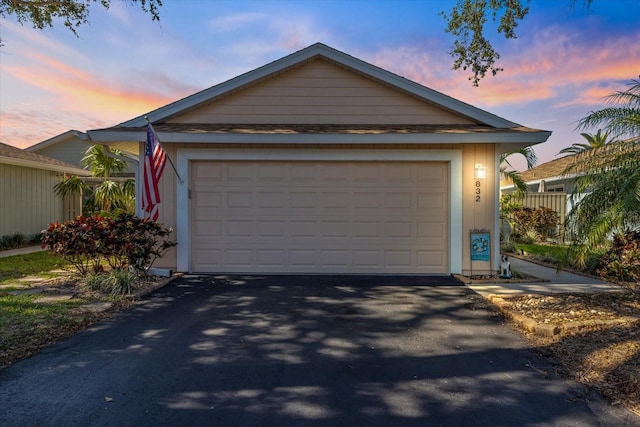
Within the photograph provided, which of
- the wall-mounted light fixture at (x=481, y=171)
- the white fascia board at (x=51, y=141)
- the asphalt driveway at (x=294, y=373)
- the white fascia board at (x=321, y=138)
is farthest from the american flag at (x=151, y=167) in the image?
the white fascia board at (x=51, y=141)

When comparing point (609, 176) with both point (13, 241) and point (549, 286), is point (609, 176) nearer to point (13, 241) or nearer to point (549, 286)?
point (549, 286)

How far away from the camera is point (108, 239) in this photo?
6.65 metres

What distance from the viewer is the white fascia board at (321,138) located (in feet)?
24.0

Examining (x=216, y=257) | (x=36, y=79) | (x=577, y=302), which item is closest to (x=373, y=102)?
(x=216, y=257)

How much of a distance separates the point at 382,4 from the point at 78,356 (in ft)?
32.3

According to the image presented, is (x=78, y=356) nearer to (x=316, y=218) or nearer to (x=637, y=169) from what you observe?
(x=316, y=218)

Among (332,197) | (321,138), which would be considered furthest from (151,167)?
(332,197)

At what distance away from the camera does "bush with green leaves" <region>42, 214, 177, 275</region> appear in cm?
665

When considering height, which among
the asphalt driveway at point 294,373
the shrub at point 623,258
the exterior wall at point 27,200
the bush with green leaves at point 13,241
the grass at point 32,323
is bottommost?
the asphalt driveway at point 294,373

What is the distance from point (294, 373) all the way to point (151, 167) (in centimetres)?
490

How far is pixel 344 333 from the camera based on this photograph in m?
4.50

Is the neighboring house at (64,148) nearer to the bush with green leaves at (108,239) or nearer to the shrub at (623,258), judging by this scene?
the bush with green leaves at (108,239)

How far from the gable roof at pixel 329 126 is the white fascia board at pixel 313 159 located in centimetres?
36

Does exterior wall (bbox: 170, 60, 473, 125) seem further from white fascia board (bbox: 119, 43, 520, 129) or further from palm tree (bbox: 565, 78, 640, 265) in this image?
palm tree (bbox: 565, 78, 640, 265)
